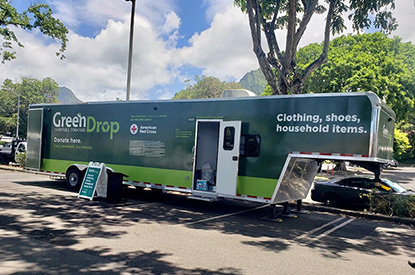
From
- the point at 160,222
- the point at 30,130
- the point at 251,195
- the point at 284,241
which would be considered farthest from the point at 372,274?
the point at 30,130

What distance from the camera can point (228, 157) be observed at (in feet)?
31.6

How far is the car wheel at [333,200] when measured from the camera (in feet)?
38.3

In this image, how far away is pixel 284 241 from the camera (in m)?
7.17

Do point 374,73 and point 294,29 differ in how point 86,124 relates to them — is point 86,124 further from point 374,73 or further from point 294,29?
point 374,73

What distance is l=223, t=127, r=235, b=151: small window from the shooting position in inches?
382

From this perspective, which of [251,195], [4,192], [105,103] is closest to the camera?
[251,195]

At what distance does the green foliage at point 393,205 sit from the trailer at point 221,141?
165cm

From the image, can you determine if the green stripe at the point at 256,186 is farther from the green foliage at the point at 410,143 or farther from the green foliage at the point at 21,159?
the green foliage at the point at 410,143

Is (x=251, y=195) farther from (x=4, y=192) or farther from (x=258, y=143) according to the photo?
(x=4, y=192)

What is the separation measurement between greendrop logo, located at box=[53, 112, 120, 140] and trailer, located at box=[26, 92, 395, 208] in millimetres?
37

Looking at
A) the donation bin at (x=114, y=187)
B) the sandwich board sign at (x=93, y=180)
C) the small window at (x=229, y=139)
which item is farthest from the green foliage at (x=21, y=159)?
the small window at (x=229, y=139)

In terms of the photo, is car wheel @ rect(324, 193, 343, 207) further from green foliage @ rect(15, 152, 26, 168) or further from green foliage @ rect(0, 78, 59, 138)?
green foliage @ rect(0, 78, 59, 138)

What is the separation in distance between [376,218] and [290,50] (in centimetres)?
737

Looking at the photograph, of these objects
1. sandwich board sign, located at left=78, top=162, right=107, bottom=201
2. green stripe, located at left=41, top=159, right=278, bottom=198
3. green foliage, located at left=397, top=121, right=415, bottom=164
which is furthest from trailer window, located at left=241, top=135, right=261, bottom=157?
green foliage, located at left=397, top=121, right=415, bottom=164
